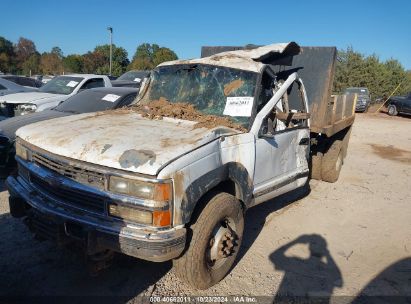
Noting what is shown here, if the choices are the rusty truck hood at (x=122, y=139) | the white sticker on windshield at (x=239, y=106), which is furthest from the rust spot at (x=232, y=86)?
the rusty truck hood at (x=122, y=139)

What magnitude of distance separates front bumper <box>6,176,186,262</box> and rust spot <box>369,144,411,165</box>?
8.36 meters

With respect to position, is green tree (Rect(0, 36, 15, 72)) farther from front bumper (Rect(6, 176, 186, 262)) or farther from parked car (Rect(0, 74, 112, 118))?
front bumper (Rect(6, 176, 186, 262))

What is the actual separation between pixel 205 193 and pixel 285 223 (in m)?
2.16

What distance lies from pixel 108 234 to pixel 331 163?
204 inches

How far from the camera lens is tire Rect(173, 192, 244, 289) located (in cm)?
302

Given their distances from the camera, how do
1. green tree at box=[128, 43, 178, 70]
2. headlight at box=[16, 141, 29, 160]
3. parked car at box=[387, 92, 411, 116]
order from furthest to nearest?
green tree at box=[128, 43, 178, 70] < parked car at box=[387, 92, 411, 116] < headlight at box=[16, 141, 29, 160]

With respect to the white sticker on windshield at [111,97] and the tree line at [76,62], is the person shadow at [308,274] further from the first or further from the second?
the tree line at [76,62]

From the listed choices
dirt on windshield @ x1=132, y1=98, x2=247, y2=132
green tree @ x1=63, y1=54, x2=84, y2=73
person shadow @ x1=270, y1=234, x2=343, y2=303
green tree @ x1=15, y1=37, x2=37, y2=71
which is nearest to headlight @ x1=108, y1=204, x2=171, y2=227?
dirt on windshield @ x1=132, y1=98, x2=247, y2=132

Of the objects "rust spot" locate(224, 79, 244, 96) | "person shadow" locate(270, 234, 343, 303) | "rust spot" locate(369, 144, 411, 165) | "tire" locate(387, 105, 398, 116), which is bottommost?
"rust spot" locate(369, 144, 411, 165)

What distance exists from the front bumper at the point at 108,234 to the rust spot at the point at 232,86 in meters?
1.83

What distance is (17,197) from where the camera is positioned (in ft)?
11.4

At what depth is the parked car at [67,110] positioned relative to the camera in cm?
568

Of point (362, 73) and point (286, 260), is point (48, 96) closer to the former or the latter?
point (286, 260)

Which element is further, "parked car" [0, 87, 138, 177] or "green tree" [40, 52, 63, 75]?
"green tree" [40, 52, 63, 75]
